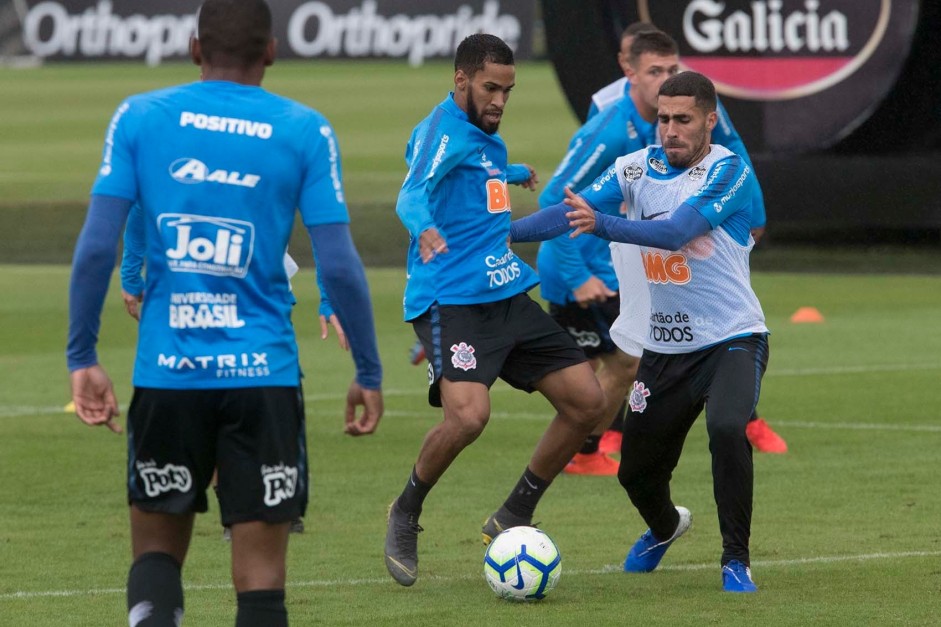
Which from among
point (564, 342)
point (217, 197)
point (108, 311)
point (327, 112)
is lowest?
point (327, 112)

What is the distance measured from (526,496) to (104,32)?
129 feet

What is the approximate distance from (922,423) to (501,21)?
3283cm

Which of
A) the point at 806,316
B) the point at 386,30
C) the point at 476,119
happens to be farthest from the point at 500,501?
the point at 386,30

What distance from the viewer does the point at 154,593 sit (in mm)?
4727

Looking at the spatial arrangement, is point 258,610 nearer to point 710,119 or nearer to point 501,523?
point 501,523

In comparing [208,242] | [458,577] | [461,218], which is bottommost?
[458,577]

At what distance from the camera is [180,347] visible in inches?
186

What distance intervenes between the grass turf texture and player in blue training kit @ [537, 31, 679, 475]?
511 mm

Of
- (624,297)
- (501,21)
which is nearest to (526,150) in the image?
(501,21)

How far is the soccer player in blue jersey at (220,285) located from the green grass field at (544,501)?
1.66m

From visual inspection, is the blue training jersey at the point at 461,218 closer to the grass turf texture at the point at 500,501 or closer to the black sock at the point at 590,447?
the grass turf texture at the point at 500,501

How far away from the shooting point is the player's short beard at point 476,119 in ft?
23.9

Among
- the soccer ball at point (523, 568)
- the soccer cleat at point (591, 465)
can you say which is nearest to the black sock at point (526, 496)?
the soccer ball at point (523, 568)

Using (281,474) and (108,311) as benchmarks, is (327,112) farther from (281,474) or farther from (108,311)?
(281,474)
